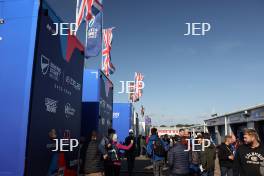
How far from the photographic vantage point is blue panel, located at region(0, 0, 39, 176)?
3.54m

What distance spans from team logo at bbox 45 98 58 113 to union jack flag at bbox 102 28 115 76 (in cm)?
985

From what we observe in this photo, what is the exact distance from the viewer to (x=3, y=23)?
383cm

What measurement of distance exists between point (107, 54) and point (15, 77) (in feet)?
36.8

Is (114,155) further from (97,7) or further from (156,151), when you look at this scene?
(97,7)

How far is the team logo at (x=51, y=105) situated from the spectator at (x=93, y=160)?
2136 mm

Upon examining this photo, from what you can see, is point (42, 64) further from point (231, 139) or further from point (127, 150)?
point (127, 150)

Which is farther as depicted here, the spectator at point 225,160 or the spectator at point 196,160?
the spectator at point 196,160

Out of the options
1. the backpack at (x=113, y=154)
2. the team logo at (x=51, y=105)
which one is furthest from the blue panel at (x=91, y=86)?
the team logo at (x=51, y=105)

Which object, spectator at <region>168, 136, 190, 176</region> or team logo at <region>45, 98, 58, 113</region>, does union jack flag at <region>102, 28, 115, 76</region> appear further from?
team logo at <region>45, 98, 58, 113</region>

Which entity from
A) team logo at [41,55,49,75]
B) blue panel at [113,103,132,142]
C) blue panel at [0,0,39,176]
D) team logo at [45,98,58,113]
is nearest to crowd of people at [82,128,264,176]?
team logo at [45,98,58,113]

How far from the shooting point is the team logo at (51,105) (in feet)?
13.6

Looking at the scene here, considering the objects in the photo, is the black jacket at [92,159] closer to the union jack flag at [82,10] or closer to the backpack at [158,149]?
the backpack at [158,149]

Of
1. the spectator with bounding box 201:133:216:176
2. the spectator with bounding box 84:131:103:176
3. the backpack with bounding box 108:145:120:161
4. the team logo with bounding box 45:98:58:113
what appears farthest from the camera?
the spectator with bounding box 201:133:216:176

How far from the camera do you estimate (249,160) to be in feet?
15.9
